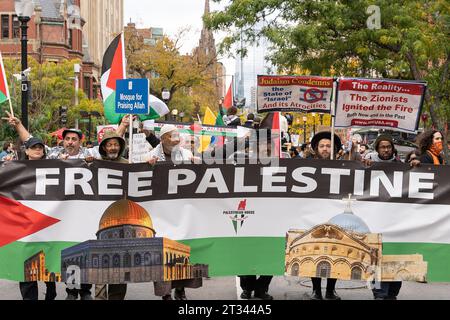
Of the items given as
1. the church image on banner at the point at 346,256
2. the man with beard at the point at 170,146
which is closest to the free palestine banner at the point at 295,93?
the man with beard at the point at 170,146

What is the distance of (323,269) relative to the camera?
759cm

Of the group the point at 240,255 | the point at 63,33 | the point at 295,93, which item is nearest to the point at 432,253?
the point at 240,255

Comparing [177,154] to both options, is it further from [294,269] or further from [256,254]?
[294,269]

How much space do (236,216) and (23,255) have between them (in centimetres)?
194

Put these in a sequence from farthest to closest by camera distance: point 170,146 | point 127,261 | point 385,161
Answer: point 170,146
point 385,161
point 127,261

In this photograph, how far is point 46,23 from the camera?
72000 mm

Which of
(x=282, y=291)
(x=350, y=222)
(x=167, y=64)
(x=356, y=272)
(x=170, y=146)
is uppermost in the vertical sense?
(x=167, y=64)

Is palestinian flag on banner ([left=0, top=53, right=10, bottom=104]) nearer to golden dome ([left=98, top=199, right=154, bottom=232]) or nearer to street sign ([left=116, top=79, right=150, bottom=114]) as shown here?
golden dome ([left=98, top=199, right=154, bottom=232])

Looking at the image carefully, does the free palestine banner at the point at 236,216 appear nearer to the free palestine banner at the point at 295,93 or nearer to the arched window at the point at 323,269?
the arched window at the point at 323,269

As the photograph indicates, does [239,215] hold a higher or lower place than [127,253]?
higher

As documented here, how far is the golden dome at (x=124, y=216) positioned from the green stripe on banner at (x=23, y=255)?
360 mm

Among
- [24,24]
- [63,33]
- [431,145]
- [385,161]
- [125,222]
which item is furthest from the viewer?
[63,33]

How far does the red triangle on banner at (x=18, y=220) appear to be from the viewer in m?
7.52

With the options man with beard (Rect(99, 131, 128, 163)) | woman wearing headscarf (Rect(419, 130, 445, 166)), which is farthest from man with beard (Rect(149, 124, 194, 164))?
woman wearing headscarf (Rect(419, 130, 445, 166))
